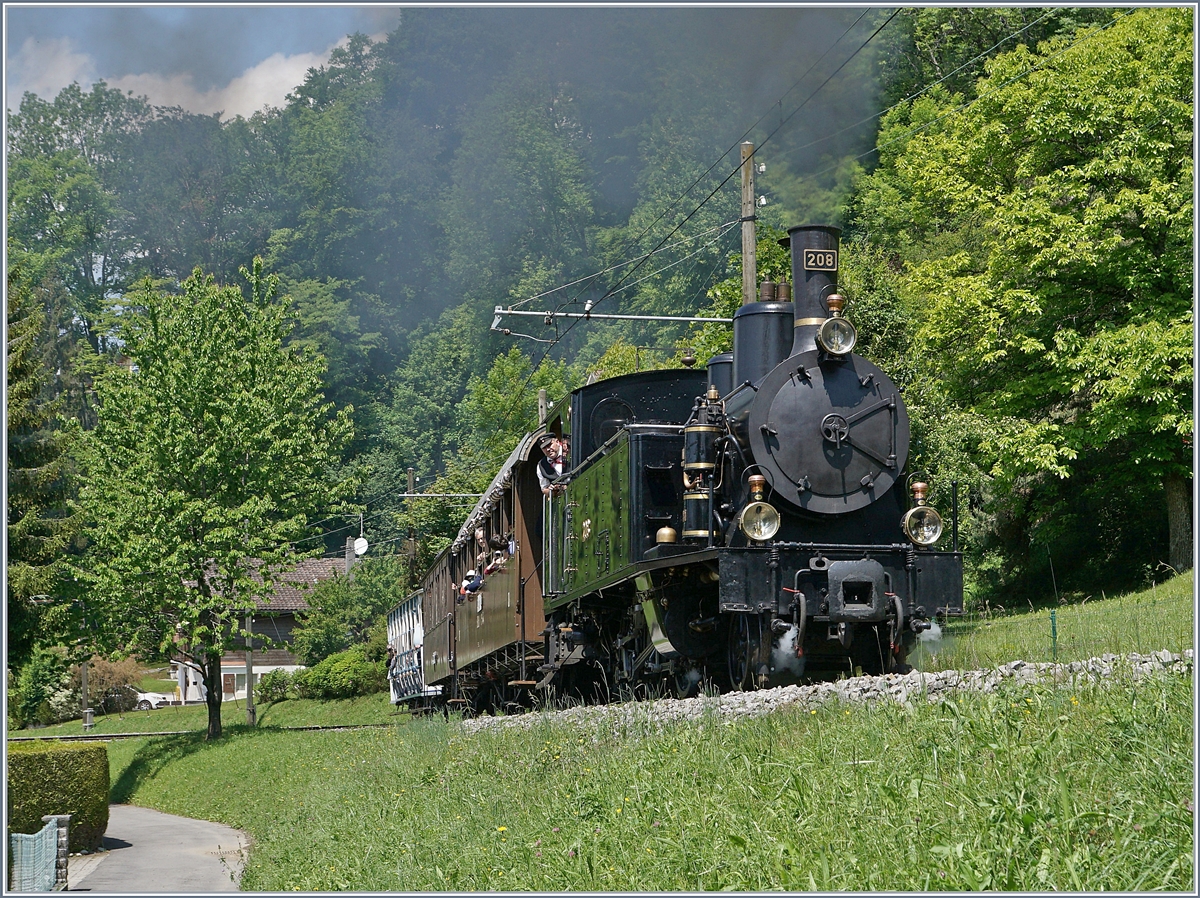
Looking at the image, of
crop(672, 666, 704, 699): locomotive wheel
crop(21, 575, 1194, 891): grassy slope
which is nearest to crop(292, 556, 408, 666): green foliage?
crop(672, 666, 704, 699): locomotive wheel

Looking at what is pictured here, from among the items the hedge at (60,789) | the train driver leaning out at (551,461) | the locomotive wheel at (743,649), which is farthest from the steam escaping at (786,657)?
the hedge at (60,789)

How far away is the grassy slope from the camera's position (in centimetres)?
459

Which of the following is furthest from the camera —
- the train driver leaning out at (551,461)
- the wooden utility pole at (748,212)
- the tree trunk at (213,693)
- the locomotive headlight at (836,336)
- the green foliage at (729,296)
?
the tree trunk at (213,693)

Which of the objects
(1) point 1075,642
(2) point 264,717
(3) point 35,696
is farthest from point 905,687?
(3) point 35,696

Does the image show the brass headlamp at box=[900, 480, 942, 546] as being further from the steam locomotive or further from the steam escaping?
the steam escaping

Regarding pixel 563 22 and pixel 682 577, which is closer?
pixel 682 577

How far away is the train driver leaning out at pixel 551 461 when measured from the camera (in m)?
13.7

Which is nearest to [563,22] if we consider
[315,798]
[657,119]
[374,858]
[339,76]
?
[657,119]

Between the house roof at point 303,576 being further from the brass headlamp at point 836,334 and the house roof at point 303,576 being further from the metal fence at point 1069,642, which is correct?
the brass headlamp at point 836,334

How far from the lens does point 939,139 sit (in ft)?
86.2

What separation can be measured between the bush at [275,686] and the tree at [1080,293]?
27.6m

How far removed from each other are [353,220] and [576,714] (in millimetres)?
60086

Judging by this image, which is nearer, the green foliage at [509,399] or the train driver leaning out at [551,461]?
the train driver leaning out at [551,461]

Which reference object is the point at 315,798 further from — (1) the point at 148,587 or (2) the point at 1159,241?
(2) the point at 1159,241
